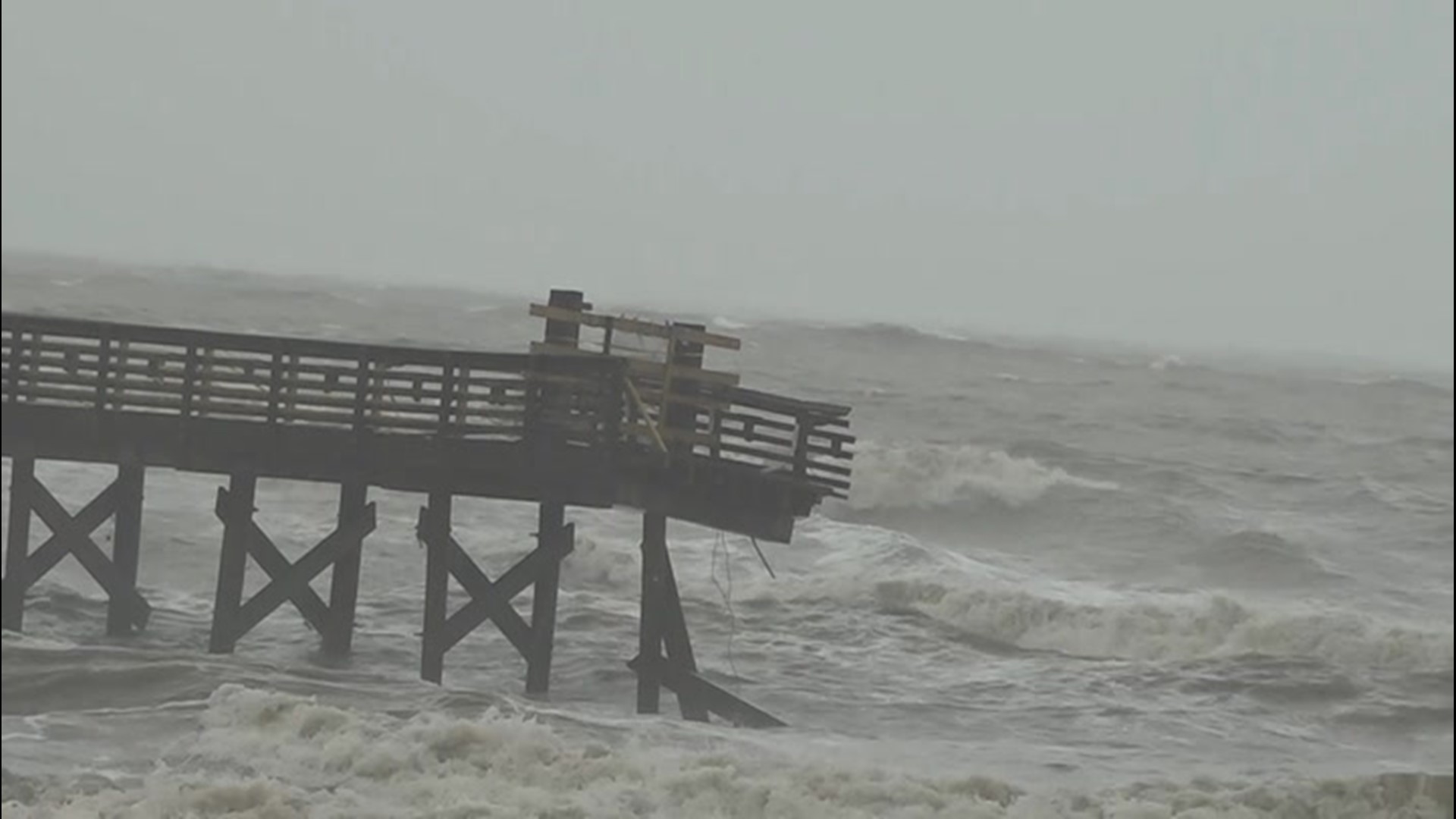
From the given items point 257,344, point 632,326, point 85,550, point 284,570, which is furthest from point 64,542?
point 632,326

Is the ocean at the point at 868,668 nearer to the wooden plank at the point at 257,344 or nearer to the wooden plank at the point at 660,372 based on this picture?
the wooden plank at the point at 257,344

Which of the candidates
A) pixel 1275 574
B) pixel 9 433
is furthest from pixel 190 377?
pixel 1275 574

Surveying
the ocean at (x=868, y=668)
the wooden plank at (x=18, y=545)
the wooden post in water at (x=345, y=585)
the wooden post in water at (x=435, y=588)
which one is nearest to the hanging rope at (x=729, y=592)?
the ocean at (x=868, y=668)

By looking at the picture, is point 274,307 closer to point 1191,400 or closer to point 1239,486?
point 1191,400

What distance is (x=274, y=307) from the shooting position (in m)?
71.9

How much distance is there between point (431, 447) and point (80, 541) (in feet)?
11.2

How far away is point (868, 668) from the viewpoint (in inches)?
814

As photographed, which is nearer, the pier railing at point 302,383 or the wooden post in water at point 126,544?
the pier railing at point 302,383

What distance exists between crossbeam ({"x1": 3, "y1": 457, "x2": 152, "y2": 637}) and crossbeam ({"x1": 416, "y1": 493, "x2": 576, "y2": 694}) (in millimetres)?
2626

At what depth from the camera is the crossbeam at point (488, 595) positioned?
17.2 meters

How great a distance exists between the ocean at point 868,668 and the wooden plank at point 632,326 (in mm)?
3221

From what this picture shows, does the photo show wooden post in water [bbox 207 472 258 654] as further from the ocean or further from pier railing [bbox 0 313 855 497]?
pier railing [bbox 0 313 855 497]

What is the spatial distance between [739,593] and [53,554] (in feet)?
30.1

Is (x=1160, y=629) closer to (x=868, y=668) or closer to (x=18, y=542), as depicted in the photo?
(x=868, y=668)
